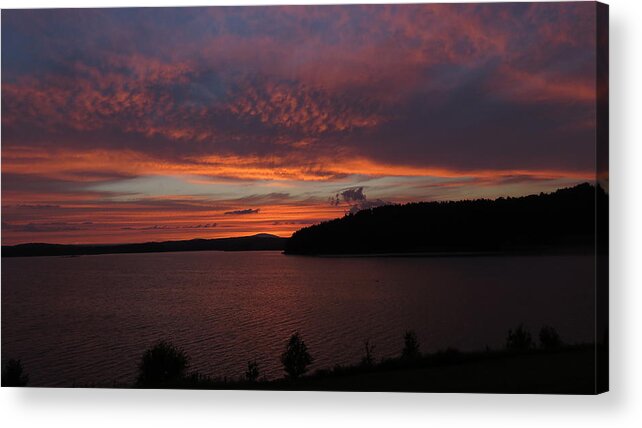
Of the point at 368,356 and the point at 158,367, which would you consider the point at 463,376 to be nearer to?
the point at 368,356

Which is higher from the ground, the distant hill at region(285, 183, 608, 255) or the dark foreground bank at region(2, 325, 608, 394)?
the distant hill at region(285, 183, 608, 255)

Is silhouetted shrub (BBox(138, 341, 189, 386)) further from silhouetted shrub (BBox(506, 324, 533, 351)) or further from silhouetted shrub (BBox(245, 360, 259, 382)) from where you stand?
silhouetted shrub (BBox(506, 324, 533, 351))

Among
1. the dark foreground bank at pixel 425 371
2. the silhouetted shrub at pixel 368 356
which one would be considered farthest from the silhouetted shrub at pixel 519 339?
the silhouetted shrub at pixel 368 356

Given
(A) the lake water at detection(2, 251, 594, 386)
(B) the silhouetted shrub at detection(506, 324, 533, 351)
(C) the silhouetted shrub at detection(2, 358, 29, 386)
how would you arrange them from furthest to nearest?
1. (C) the silhouetted shrub at detection(2, 358, 29, 386)
2. (A) the lake water at detection(2, 251, 594, 386)
3. (B) the silhouetted shrub at detection(506, 324, 533, 351)

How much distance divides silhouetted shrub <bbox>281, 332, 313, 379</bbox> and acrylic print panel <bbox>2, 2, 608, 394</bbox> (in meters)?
0.01

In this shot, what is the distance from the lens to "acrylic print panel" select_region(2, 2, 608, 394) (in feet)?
20.5

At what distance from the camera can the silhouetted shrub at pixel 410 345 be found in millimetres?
6305

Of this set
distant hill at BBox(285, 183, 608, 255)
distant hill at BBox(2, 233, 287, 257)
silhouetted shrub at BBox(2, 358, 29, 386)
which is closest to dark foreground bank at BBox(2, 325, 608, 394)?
silhouetted shrub at BBox(2, 358, 29, 386)

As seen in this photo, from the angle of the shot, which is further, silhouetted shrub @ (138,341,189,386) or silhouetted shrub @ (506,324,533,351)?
silhouetted shrub @ (138,341,189,386)

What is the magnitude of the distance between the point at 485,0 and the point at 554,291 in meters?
2.20

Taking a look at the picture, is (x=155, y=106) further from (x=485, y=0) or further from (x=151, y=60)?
(x=485, y=0)

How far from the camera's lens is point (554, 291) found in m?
6.21

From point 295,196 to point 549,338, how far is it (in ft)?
7.13

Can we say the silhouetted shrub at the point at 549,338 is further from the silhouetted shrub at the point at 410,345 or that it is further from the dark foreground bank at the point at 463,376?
the silhouetted shrub at the point at 410,345
